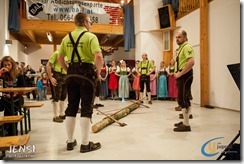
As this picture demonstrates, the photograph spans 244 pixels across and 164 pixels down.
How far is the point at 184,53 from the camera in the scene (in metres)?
3.03

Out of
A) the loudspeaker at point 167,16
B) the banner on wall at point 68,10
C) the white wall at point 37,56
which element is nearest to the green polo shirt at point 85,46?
the loudspeaker at point 167,16

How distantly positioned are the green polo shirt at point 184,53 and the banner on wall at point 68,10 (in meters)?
5.79

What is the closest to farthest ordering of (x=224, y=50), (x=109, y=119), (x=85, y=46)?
(x=85, y=46) → (x=109, y=119) → (x=224, y=50)

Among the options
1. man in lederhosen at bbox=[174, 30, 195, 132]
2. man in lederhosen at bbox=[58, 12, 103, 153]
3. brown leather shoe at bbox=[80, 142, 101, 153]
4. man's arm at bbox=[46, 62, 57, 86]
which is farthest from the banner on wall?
brown leather shoe at bbox=[80, 142, 101, 153]

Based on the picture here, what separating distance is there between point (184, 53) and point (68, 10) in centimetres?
610

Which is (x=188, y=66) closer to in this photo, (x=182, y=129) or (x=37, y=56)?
(x=182, y=129)

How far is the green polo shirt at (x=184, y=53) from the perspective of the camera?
300cm

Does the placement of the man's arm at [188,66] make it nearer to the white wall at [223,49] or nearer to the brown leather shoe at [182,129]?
→ the brown leather shoe at [182,129]

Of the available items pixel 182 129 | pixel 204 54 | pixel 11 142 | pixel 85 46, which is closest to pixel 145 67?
pixel 204 54

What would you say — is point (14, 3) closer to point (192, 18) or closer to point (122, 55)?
point (192, 18)

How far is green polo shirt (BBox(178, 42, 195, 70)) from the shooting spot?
9.85 feet

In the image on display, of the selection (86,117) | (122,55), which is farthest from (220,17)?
(122,55)

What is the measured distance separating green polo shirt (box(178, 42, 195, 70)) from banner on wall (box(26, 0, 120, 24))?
5786mm

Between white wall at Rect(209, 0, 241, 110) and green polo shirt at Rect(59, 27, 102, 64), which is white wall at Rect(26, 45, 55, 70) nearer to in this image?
white wall at Rect(209, 0, 241, 110)
